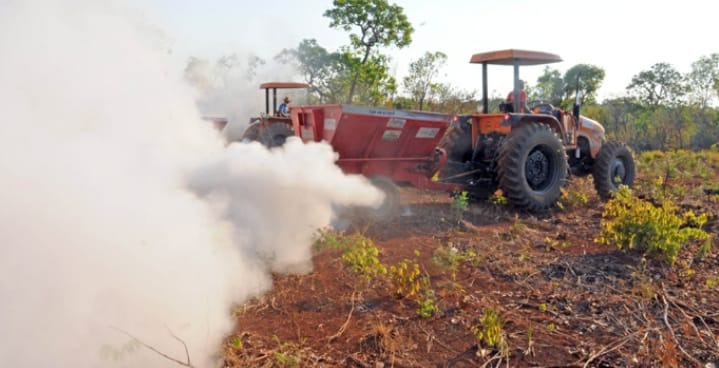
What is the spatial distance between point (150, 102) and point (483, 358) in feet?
10.9

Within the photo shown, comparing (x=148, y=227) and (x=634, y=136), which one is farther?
(x=634, y=136)

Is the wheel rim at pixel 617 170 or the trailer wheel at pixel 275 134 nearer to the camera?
the wheel rim at pixel 617 170

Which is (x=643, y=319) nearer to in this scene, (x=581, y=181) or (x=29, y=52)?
(x=29, y=52)

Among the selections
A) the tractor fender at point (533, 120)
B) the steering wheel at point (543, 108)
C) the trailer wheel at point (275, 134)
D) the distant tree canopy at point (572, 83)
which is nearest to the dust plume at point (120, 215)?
the tractor fender at point (533, 120)

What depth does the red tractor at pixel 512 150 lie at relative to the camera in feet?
25.0

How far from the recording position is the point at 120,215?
3.36 metres

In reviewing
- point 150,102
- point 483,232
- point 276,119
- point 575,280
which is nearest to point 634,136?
point 276,119

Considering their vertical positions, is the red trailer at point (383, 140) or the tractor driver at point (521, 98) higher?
the tractor driver at point (521, 98)

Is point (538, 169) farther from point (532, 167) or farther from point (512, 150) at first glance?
point (512, 150)

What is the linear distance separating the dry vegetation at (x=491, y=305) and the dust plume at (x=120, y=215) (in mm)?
363

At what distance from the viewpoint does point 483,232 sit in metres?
6.60

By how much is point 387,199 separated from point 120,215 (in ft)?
14.1

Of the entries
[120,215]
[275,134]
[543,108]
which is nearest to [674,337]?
[120,215]

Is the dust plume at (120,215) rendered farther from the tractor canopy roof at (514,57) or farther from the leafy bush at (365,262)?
the tractor canopy roof at (514,57)
